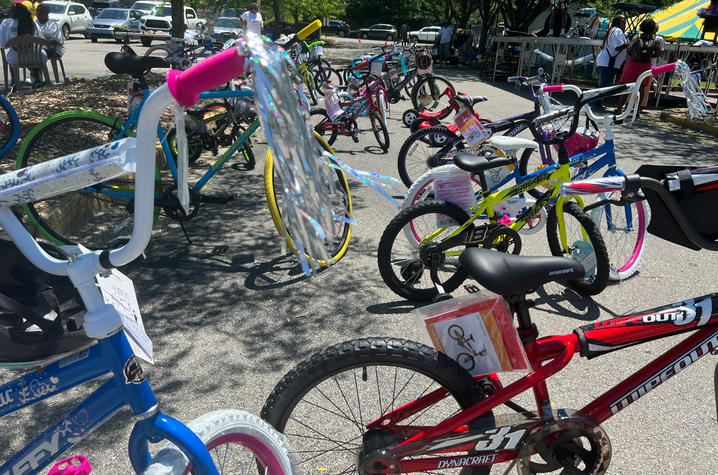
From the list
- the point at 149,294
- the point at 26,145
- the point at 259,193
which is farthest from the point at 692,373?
the point at 26,145

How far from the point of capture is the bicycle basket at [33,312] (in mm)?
1309

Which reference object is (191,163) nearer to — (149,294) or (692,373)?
(149,294)

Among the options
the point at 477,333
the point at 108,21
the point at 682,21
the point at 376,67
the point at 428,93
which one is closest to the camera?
the point at 477,333

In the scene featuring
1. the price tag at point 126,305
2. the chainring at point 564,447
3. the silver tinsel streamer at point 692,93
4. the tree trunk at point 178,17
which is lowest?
the chainring at point 564,447

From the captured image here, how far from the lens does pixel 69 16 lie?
990 inches

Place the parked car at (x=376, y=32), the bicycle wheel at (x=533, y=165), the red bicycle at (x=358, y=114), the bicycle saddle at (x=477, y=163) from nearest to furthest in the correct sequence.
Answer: the bicycle saddle at (x=477, y=163)
the bicycle wheel at (x=533, y=165)
the red bicycle at (x=358, y=114)
the parked car at (x=376, y=32)

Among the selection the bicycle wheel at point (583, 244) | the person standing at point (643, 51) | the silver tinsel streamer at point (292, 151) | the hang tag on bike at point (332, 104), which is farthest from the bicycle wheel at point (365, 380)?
the person standing at point (643, 51)

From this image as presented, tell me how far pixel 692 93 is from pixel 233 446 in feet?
11.8

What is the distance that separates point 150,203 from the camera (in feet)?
3.68

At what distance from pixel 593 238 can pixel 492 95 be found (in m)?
11.6

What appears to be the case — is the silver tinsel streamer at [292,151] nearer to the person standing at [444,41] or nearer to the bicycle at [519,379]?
the bicycle at [519,379]

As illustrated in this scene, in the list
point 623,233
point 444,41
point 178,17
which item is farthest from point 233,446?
point 444,41

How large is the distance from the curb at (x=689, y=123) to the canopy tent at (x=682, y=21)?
7.93 metres

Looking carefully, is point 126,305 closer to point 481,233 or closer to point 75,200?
point 481,233
